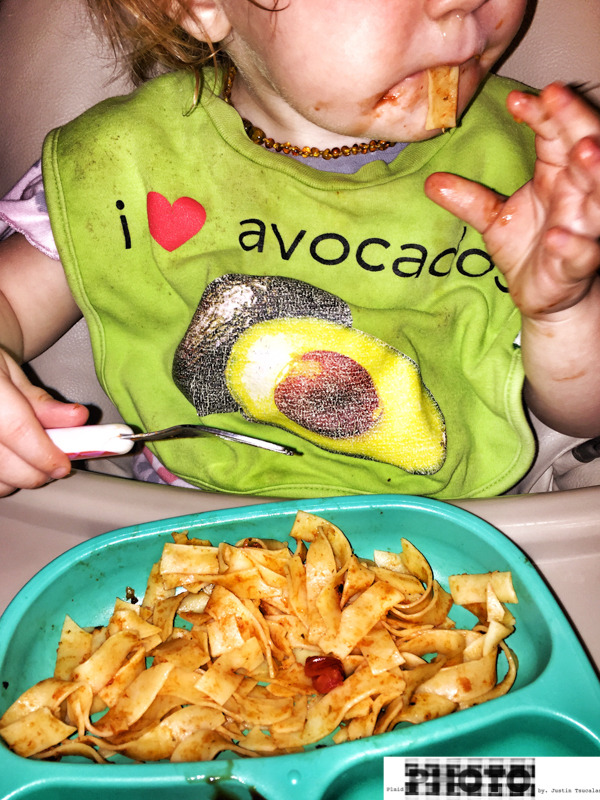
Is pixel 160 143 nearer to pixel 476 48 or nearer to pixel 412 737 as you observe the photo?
pixel 476 48

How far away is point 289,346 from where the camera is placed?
94 cm

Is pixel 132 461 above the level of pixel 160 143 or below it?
below

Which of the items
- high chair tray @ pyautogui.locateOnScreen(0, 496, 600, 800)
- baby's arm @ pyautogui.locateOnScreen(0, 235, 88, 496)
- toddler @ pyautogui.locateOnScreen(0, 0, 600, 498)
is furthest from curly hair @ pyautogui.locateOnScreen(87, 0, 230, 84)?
high chair tray @ pyautogui.locateOnScreen(0, 496, 600, 800)

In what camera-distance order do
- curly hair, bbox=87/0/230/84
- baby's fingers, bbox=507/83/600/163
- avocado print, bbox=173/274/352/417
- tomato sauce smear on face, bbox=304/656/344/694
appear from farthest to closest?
avocado print, bbox=173/274/352/417 < curly hair, bbox=87/0/230/84 < tomato sauce smear on face, bbox=304/656/344/694 < baby's fingers, bbox=507/83/600/163

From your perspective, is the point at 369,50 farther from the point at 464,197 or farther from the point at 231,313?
the point at 231,313

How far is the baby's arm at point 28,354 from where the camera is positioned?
734 millimetres

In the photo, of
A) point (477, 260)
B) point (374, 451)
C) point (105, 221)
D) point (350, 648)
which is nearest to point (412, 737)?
point (350, 648)

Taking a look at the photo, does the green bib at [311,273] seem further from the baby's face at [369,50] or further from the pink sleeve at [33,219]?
the baby's face at [369,50]

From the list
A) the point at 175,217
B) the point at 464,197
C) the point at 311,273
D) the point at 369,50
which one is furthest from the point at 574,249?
the point at 175,217

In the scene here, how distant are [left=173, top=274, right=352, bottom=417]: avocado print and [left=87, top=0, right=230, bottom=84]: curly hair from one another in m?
0.26

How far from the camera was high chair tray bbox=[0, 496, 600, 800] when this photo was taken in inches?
24.5

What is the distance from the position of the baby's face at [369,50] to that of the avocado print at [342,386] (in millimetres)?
254

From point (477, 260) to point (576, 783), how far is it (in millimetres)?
562

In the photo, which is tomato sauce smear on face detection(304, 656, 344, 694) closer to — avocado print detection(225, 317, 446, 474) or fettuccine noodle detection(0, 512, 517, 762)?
fettuccine noodle detection(0, 512, 517, 762)
